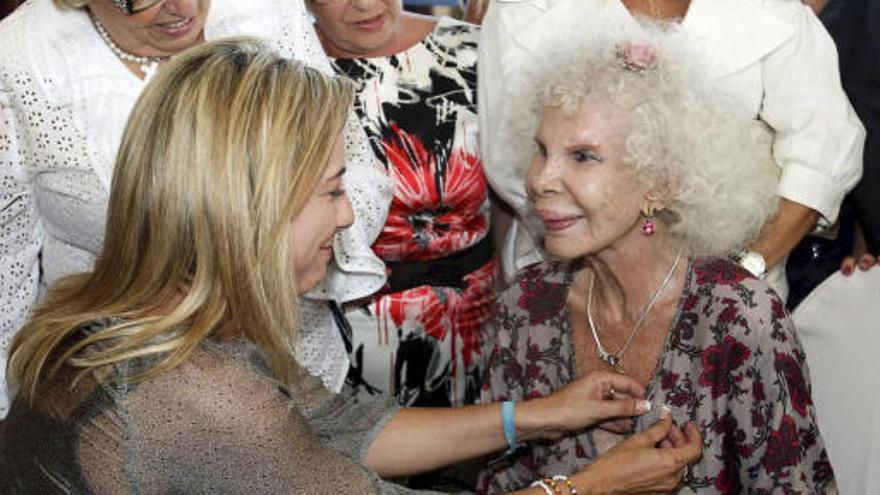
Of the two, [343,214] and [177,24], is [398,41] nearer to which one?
[177,24]

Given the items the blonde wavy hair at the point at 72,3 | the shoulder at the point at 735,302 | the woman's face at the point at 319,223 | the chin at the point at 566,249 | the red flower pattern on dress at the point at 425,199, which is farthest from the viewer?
the red flower pattern on dress at the point at 425,199

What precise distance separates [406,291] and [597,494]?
795 millimetres

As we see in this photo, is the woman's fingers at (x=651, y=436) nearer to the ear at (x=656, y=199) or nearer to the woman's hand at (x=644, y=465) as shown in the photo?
the woman's hand at (x=644, y=465)

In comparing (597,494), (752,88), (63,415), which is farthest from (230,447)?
(752,88)

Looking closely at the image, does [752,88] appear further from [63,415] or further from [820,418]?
[63,415]

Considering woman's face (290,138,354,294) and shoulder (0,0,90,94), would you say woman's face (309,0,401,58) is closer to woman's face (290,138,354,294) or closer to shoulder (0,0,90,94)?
shoulder (0,0,90,94)

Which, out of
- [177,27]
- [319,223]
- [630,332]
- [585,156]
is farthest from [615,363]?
[177,27]

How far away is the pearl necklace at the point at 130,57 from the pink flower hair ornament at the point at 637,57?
36.8 inches

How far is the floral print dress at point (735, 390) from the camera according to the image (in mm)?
2270

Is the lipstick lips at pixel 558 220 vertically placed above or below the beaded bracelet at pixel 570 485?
above

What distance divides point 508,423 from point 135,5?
1091 millimetres

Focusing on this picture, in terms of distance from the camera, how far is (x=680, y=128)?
235 cm

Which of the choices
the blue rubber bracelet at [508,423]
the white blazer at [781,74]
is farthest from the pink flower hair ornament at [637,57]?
the blue rubber bracelet at [508,423]

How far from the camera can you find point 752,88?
8.32ft
